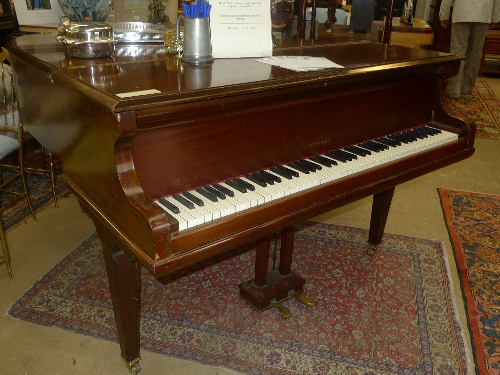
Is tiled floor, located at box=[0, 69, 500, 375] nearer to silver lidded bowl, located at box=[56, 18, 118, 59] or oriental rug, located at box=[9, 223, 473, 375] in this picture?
oriental rug, located at box=[9, 223, 473, 375]

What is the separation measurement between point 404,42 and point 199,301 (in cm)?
449

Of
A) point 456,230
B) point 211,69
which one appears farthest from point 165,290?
point 456,230

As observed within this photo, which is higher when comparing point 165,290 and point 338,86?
point 338,86

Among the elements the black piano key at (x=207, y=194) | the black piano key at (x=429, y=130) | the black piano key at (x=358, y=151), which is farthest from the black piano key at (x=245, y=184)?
the black piano key at (x=429, y=130)

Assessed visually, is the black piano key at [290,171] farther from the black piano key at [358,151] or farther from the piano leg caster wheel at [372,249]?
the piano leg caster wheel at [372,249]

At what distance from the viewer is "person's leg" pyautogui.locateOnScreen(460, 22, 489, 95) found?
18.1 feet

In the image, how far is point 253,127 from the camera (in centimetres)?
154

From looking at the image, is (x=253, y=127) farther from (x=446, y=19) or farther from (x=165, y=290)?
(x=446, y=19)

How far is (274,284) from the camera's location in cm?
Answer: 215

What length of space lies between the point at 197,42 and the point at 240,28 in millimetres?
205

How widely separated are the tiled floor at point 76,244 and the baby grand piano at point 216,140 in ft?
0.71

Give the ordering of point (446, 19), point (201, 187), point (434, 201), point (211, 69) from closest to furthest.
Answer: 1. point (201, 187)
2. point (211, 69)
3. point (434, 201)
4. point (446, 19)

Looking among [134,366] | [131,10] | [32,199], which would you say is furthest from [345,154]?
[32,199]

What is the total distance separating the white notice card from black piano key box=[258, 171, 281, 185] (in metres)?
0.53
